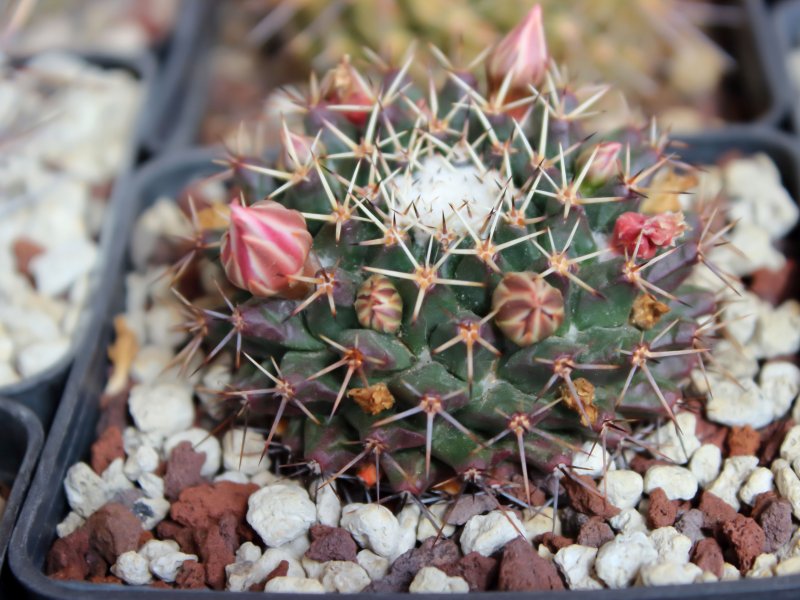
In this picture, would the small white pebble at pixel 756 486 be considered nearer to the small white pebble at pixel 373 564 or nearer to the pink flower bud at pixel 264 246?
the small white pebble at pixel 373 564

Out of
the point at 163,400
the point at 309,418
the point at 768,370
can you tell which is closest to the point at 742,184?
the point at 768,370

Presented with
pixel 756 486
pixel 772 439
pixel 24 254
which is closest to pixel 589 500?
pixel 756 486

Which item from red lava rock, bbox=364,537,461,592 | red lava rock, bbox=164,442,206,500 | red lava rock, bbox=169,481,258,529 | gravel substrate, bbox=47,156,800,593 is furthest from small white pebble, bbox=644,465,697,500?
red lava rock, bbox=164,442,206,500

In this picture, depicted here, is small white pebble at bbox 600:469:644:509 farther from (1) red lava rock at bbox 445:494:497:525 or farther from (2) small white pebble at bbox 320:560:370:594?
(2) small white pebble at bbox 320:560:370:594

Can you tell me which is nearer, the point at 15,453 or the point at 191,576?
the point at 191,576

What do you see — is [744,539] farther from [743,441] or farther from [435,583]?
[435,583]

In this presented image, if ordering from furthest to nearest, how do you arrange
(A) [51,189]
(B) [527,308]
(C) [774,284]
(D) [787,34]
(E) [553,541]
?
(D) [787,34] → (A) [51,189] → (C) [774,284] → (E) [553,541] → (B) [527,308]

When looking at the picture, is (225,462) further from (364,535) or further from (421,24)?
(421,24)
